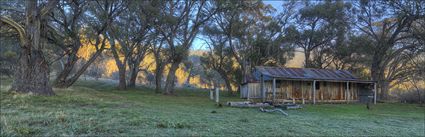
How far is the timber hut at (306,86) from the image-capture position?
26656 millimetres

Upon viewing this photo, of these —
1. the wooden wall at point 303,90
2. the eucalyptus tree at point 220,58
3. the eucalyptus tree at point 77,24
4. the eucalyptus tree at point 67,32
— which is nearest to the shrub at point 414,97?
the wooden wall at point 303,90

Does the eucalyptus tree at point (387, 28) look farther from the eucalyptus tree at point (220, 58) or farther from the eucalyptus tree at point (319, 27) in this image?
the eucalyptus tree at point (220, 58)

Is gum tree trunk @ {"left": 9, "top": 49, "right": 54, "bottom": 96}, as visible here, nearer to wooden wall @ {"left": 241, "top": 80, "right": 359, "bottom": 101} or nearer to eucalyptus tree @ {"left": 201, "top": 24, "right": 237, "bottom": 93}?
wooden wall @ {"left": 241, "top": 80, "right": 359, "bottom": 101}

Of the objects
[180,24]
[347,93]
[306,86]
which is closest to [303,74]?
[306,86]

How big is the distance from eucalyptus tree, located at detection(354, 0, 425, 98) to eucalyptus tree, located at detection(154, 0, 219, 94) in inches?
542

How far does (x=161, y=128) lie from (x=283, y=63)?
33.5 metres

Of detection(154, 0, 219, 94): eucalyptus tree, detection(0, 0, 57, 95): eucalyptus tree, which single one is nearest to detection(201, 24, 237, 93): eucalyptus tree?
detection(154, 0, 219, 94): eucalyptus tree

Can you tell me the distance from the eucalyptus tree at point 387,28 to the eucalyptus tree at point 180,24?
13759mm

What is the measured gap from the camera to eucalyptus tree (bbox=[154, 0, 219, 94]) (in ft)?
104

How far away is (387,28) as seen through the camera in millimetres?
34281

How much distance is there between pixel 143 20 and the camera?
31.8 metres

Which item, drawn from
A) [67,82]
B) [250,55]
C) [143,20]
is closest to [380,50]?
[250,55]

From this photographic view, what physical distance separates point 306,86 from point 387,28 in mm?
12002

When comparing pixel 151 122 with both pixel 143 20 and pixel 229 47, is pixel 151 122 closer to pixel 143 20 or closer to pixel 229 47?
pixel 143 20
